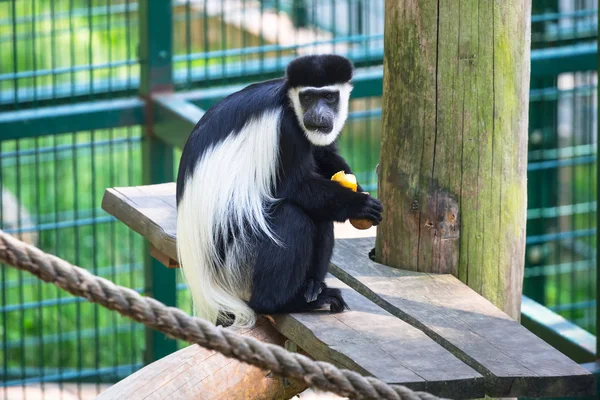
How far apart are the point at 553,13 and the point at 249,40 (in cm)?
315

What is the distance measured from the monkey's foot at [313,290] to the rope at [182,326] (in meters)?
0.73

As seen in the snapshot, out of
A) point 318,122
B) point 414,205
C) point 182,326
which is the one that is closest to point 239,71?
point 318,122

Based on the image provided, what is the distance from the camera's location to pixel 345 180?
245 centimetres

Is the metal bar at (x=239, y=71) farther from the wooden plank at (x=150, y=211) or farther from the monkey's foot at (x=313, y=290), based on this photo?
the monkey's foot at (x=313, y=290)

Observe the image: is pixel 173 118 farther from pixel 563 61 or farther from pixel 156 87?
pixel 563 61

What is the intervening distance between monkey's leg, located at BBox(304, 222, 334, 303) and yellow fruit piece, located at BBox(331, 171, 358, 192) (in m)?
0.14

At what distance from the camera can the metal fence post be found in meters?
3.65

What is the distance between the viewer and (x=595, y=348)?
3148 mm

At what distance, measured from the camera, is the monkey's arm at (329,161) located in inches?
103

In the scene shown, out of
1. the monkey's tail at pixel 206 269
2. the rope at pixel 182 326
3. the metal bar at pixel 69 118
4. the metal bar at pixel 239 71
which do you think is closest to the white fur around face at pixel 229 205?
the monkey's tail at pixel 206 269

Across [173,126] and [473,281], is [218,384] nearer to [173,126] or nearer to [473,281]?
[473,281]

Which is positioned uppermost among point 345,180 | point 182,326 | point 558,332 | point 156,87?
point 156,87

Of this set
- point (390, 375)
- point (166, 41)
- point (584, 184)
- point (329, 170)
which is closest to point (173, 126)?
point (166, 41)

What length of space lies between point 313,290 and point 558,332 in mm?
1211
